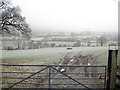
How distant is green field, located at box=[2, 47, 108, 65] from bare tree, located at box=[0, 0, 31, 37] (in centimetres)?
150

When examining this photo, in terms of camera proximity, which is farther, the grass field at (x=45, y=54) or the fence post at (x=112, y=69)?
the grass field at (x=45, y=54)

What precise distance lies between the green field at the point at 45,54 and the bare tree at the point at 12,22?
1.50 metres

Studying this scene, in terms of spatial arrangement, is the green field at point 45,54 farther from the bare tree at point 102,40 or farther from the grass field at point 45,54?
the bare tree at point 102,40

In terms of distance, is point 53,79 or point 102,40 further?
point 102,40

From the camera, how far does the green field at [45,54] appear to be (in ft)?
26.2

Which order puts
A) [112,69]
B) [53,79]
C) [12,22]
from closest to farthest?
1. [112,69]
2. [53,79]
3. [12,22]

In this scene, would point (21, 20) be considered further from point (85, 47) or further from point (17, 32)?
point (85, 47)

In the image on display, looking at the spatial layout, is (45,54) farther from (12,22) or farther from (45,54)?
(12,22)

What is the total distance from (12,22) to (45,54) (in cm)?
358

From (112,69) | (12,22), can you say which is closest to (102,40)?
(112,69)

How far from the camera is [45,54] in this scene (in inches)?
356

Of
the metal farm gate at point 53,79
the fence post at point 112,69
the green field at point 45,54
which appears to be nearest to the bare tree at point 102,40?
the green field at point 45,54

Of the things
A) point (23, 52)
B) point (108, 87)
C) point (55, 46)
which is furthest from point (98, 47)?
point (23, 52)

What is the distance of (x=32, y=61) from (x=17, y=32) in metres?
2.47
